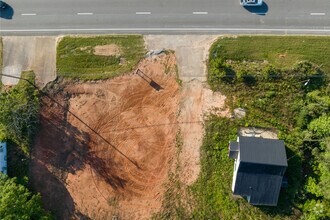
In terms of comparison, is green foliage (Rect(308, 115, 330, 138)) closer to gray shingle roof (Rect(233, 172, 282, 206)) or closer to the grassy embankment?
the grassy embankment

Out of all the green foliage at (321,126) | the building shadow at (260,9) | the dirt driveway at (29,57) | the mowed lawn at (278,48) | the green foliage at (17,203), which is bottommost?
the green foliage at (17,203)

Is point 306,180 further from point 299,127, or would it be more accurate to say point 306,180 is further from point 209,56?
point 209,56

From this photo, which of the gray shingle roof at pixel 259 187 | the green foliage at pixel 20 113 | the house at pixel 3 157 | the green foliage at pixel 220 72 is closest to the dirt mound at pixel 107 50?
the green foliage at pixel 20 113

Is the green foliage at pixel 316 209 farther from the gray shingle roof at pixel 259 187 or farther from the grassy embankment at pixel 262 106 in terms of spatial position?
the gray shingle roof at pixel 259 187

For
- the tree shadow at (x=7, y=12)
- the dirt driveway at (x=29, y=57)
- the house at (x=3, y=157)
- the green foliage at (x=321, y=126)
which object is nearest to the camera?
the green foliage at (x=321, y=126)

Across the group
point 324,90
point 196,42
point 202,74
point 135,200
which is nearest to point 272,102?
point 324,90

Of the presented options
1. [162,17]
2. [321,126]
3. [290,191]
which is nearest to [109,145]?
[162,17]
